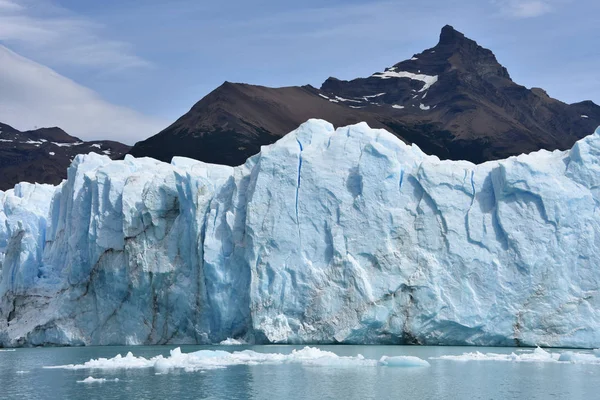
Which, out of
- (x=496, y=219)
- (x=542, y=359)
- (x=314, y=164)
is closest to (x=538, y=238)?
(x=496, y=219)

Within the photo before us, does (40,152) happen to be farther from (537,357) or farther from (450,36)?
(537,357)

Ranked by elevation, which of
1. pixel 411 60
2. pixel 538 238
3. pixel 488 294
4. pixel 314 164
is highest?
pixel 411 60

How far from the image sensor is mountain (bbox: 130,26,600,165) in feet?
212

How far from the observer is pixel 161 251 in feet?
93.1

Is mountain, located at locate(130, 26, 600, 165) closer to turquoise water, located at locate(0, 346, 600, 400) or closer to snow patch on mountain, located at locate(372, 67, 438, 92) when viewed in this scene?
snow patch on mountain, located at locate(372, 67, 438, 92)

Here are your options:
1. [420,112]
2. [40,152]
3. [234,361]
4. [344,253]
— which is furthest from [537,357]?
[40,152]

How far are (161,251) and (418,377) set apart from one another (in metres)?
12.5

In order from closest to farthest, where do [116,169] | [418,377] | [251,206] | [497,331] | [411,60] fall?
[418,377]
[497,331]
[251,206]
[116,169]
[411,60]

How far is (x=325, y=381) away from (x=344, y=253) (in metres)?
8.19

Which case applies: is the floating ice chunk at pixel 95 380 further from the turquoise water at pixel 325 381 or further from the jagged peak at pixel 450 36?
the jagged peak at pixel 450 36

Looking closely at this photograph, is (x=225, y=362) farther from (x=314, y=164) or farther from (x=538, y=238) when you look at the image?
(x=538, y=238)

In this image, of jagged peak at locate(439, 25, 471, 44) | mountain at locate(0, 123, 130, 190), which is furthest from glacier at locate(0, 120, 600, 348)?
jagged peak at locate(439, 25, 471, 44)

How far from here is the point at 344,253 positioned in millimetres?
26031

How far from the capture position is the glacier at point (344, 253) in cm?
2531
